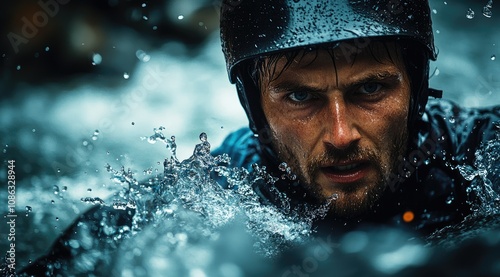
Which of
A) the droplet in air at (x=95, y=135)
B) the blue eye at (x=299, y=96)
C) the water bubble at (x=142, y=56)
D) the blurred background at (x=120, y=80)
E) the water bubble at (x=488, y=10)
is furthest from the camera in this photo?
the water bubble at (x=142, y=56)

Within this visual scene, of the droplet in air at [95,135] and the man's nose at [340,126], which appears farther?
the droplet in air at [95,135]

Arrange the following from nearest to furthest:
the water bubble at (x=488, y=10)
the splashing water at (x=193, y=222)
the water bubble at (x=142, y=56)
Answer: the splashing water at (x=193, y=222) < the water bubble at (x=488, y=10) < the water bubble at (x=142, y=56)

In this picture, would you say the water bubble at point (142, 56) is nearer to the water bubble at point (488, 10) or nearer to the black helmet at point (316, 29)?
the water bubble at point (488, 10)

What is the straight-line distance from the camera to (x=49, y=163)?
4184 mm

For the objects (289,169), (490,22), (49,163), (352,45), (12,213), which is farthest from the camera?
(490,22)

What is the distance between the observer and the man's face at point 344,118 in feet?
6.66

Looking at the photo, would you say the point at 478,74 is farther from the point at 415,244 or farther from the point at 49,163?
the point at 415,244

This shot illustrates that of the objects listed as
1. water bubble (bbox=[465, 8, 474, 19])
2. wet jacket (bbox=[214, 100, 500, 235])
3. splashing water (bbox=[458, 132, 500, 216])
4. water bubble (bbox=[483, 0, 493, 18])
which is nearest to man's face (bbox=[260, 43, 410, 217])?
wet jacket (bbox=[214, 100, 500, 235])

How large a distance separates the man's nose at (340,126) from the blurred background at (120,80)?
2.07 meters

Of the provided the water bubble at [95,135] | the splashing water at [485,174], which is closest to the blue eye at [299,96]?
the splashing water at [485,174]

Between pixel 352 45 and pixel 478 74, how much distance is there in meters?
3.08

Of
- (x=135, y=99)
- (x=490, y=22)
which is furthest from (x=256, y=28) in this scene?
(x=490, y=22)

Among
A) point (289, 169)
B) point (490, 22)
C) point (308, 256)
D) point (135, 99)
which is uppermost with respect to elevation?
point (490, 22)

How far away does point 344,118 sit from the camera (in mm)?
2008
